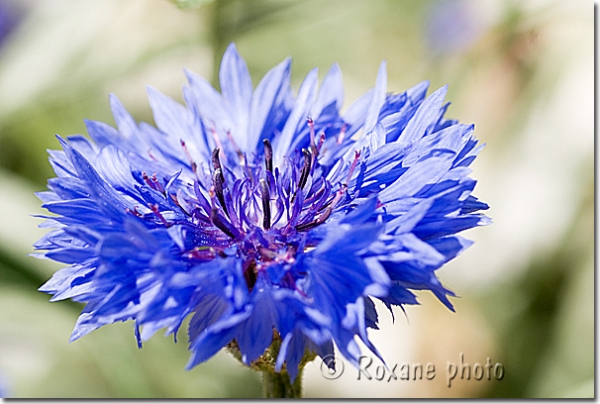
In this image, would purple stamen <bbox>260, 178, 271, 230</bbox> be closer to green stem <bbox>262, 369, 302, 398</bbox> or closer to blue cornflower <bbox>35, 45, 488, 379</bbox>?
blue cornflower <bbox>35, 45, 488, 379</bbox>

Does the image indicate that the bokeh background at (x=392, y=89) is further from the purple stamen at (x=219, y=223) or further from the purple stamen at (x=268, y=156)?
the purple stamen at (x=219, y=223)

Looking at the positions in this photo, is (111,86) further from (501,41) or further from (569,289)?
(569,289)

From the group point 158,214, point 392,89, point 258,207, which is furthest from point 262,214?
point 392,89

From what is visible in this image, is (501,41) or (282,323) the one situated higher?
(501,41)

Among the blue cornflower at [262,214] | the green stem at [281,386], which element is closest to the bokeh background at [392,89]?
the blue cornflower at [262,214]

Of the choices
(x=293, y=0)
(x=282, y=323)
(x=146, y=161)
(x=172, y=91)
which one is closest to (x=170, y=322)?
(x=282, y=323)

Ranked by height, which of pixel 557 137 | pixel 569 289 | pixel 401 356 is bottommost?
pixel 401 356

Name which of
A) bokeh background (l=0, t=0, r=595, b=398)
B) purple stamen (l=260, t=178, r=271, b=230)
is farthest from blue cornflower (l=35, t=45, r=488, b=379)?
bokeh background (l=0, t=0, r=595, b=398)
